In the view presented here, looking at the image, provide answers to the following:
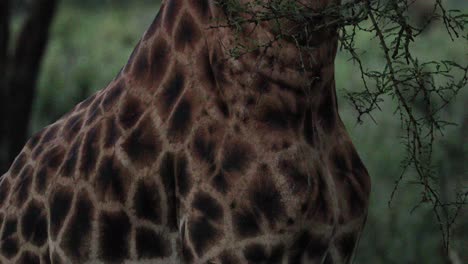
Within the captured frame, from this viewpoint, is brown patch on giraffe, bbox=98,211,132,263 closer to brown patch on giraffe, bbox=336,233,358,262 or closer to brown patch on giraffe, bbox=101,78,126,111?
brown patch on giraffe, bbox=101,78,126,111

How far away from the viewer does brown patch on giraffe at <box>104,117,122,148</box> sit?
3.27 metres

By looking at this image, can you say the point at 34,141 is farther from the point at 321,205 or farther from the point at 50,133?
the point at 321,205

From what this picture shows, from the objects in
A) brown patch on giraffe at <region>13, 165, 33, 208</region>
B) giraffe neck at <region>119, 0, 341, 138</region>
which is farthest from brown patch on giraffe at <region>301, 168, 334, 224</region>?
brown patch on giraffe at <region>13, 165, 33, 208</region>

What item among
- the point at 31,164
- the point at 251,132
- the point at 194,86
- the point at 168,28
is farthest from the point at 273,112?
the point at 31,164

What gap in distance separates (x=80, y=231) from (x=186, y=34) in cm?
77

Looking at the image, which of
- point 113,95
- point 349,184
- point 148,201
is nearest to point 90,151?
point 113,95

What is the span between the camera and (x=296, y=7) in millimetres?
2805

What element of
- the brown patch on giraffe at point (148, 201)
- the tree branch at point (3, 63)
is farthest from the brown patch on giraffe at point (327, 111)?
the tree branch at point (3, 63)

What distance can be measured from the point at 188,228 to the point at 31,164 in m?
0.91

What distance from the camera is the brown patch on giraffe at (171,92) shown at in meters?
3.15

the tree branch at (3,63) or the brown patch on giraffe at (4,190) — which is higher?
the tree branch at (3,63)

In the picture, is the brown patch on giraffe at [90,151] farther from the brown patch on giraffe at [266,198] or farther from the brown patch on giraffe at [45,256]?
the brown patch on giraffe at [266,198]

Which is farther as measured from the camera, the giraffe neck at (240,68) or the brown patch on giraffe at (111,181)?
the brown patch on giraffe at (111,181)

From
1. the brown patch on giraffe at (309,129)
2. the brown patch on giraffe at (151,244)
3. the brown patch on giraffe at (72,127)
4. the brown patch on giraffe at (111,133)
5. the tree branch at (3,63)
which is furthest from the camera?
the tree branch at (3,63)
